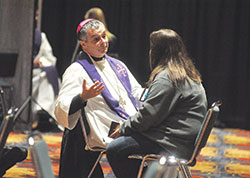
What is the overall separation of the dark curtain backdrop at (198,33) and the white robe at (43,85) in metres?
1.64

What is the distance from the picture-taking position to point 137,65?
895 centimetres

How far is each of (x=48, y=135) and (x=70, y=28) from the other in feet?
9.03

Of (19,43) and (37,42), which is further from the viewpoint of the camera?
(37,42)

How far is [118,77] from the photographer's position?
12.0 ft

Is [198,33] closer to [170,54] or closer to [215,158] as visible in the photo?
[215,158]

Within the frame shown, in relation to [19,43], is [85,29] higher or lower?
higher

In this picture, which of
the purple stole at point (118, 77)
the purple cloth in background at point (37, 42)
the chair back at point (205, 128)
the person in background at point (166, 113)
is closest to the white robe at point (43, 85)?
the purple cloth in background at point (37, 42)

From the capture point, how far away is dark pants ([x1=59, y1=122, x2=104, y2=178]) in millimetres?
3576

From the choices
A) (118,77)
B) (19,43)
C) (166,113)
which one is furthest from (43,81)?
(166,113)

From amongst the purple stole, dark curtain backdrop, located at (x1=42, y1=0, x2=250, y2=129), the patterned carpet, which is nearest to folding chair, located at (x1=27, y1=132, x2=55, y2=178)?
the purple stole

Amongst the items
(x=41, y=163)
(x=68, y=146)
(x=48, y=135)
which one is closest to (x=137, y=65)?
(x=48, y=135)

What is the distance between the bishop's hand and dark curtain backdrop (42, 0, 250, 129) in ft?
18.7

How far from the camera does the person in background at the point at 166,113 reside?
3.02 metres

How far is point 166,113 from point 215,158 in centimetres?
276
